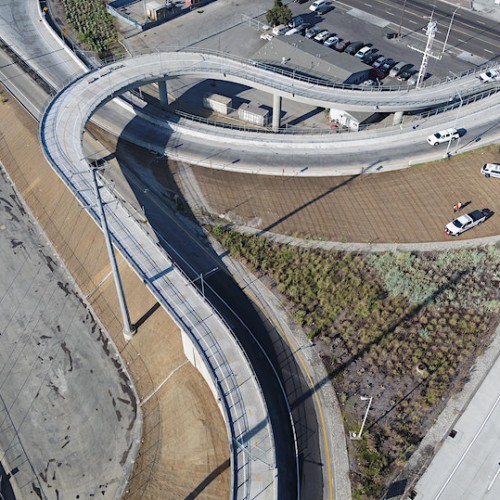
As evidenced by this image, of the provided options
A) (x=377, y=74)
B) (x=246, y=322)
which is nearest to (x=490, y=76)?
(x=377, y=74)

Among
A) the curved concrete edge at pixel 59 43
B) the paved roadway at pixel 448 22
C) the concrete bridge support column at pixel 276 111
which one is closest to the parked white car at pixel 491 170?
the concrete bridge support column at pixel 276 111

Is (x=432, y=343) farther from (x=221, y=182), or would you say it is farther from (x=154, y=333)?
(x=221, y=182)

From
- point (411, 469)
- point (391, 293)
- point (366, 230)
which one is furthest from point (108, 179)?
point (411, 469)

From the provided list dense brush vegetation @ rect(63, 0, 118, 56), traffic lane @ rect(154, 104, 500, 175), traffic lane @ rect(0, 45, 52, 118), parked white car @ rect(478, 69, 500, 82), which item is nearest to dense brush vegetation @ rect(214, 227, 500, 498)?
traffic lane @ rect(154, 104, 500, 175)

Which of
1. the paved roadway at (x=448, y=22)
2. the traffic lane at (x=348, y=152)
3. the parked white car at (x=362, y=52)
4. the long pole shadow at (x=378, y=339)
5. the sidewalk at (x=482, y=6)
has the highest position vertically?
the sidewalk at (x=482, y=6)

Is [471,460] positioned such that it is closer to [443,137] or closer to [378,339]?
[378,339]

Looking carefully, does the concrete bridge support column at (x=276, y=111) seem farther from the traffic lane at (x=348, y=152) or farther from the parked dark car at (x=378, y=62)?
the parked dark car at (x=378, y=62)
